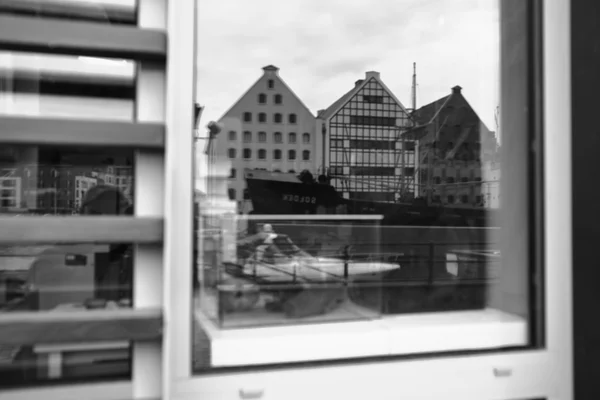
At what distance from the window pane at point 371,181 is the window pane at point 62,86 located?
214mm

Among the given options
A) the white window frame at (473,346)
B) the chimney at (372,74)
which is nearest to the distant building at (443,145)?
the chimney at (372,74)

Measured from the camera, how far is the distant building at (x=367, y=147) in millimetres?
8023

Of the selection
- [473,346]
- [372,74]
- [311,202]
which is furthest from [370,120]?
[473,346]

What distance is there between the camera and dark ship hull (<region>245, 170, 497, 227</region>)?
6512mm

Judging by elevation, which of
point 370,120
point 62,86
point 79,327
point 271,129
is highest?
point 370,120

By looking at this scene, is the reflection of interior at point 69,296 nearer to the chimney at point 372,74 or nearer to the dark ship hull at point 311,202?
the dark ship hull at point 311,202

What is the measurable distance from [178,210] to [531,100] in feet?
2.81

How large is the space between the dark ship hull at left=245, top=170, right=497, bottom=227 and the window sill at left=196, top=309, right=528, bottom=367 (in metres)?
4.79

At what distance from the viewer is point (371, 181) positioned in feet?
27.6

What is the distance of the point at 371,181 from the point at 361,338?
7.27 metres

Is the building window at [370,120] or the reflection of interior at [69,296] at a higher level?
the building window at [370,120]

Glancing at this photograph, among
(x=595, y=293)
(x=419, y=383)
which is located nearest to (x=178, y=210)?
(x=419, y=383)

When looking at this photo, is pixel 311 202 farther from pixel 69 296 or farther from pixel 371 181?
pixel 69 296

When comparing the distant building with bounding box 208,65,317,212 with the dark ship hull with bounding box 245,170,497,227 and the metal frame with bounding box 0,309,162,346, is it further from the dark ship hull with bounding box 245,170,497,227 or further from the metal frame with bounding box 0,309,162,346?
the metal frame with bounding box 0,309,162,346
